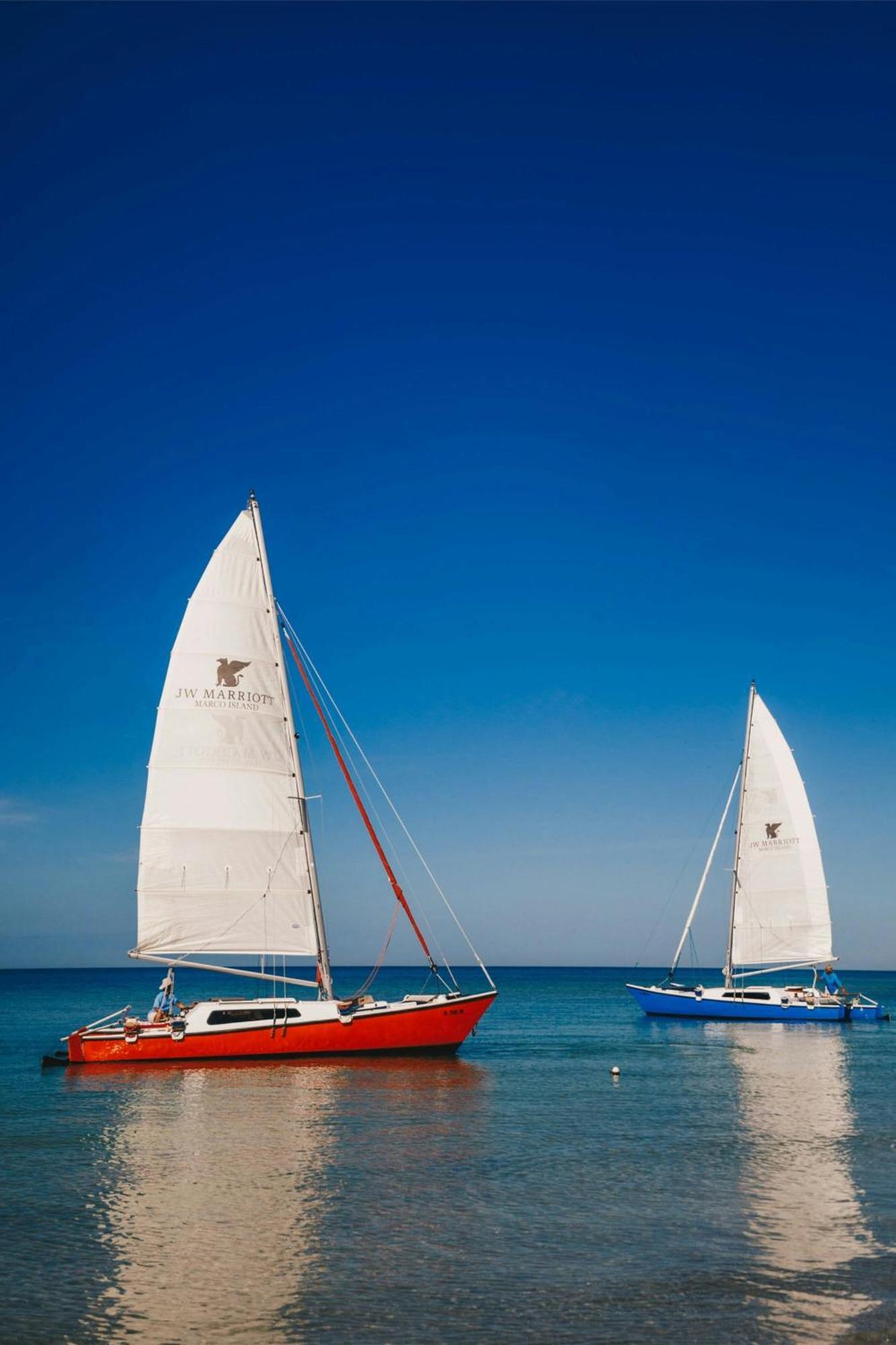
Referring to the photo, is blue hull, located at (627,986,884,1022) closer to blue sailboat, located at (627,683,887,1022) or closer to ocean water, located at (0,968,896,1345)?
blue sailboat, located at (627,683,887,1022)

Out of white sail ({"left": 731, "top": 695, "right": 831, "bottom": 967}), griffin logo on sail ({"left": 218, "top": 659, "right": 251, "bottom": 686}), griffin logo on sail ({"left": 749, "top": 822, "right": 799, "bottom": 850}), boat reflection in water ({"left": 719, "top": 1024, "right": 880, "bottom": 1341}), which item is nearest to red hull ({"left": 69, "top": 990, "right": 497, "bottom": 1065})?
boat reflection in water ({"left": 719, "top": 1024, "right": 880, "bottom": 1341})

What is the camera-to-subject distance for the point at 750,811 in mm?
66625

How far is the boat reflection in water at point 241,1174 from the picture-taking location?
14.0m

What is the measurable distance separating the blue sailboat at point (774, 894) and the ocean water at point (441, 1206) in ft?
90.7

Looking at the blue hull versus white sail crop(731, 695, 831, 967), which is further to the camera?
white sail crop(731, 695, 831, 967)

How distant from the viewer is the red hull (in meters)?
37.2

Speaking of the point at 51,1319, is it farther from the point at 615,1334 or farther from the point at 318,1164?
the point at 318,1164

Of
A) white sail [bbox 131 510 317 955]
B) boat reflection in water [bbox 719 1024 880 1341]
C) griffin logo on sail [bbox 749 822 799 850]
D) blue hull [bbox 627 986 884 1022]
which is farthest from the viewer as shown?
griffin logo on sail [bbox 749 822 799 850]

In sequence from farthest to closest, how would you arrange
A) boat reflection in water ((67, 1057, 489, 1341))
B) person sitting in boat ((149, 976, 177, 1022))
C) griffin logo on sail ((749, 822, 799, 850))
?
griffin logo on sail ((749, 822, 799, 850))
person sitting in boat ((149, 976, 177, 1022))
boat reflection in water ((67, 1057, 489, 1341))

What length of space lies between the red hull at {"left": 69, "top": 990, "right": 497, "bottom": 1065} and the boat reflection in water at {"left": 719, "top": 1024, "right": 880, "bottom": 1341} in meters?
10.5

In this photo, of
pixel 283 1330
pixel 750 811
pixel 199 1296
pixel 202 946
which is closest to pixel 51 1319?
pixel 199 1296

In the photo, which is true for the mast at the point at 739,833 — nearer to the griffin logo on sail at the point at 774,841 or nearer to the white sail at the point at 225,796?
the griffin logo on sail at the point at 774,841

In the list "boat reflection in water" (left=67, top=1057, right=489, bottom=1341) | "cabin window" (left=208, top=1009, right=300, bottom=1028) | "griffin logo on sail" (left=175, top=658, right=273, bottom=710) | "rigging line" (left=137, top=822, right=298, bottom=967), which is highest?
"griffin logo on sail" (left=175, top=658, right=273, bottom=710)

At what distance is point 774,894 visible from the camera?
65250mm
